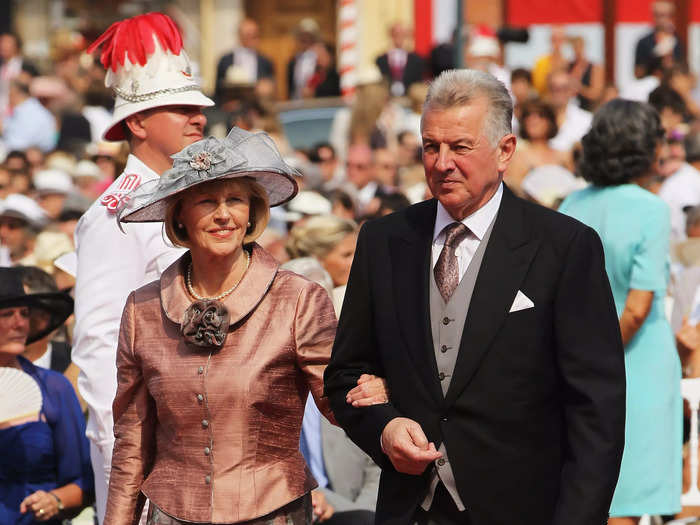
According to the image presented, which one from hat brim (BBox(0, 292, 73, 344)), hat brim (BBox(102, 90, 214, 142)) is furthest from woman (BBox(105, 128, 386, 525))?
hat brim (BBox(0, 292, 73, 344))

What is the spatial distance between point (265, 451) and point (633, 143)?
2.51 meters

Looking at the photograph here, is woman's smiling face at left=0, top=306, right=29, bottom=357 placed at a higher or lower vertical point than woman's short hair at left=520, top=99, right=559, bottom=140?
lower

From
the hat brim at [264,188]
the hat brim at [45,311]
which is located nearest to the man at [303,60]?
the hat brim at [45,311]

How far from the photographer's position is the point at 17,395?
5707 mm

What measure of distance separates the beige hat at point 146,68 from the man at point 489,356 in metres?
1.63

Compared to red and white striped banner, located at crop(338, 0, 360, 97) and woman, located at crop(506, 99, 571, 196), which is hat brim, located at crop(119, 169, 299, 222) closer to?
woman, located at crop(506, 99, 571, 196)

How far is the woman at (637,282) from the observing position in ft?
19.3

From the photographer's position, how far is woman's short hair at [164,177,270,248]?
14.3 ft

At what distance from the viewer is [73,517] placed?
19.4 ft

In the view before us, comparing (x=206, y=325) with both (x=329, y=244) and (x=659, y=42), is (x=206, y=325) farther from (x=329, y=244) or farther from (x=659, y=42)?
(x=659, y=42)

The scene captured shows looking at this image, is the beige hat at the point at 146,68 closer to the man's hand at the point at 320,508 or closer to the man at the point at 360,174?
the man's hand at the point at 320,508

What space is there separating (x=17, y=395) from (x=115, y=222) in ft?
3.54

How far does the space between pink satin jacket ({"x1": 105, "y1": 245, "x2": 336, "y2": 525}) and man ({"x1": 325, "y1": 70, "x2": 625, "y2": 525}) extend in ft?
1.07

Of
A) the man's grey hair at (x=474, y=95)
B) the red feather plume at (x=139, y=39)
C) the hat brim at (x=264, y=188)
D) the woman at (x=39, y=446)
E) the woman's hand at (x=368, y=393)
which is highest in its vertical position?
the red feather plume at (x=139, y=39)
